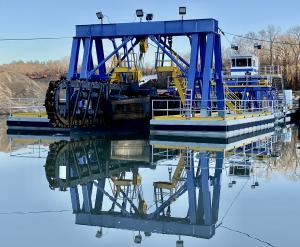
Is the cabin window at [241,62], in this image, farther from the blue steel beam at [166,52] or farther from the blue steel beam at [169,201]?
the blue steel beam at [169,201]

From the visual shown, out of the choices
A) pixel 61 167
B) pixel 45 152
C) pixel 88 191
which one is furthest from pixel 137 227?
pixel 45 152

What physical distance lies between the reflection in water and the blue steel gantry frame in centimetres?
489

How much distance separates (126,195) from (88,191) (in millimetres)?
863

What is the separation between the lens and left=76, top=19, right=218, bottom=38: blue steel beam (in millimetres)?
23766

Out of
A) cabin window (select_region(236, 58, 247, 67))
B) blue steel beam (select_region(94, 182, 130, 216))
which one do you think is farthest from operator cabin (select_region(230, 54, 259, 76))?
blue steel beam (select_region(94, 182, 130, 216))

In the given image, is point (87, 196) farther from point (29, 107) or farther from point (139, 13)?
point (139, 13)

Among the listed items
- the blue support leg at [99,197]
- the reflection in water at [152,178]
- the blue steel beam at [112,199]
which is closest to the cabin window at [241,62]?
the reflection in water at [152,178]

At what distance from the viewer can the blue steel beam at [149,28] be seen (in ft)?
78.0

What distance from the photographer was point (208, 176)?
1169 centimetres

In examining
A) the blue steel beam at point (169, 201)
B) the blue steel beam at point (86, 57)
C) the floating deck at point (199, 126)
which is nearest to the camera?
the blue steel beam at point (169, 201)

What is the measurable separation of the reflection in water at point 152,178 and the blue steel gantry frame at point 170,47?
4888mm

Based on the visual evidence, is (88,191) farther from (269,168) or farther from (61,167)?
(269,168)

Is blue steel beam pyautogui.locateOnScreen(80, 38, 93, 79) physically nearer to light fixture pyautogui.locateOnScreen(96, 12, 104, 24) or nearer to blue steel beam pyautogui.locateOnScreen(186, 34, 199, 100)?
light fixture pyautogui.locateOnScreen(96, 12, 104, 24)

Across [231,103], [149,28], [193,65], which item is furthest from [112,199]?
[231,103]
